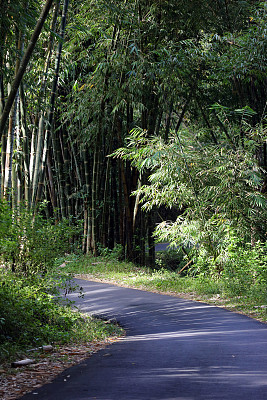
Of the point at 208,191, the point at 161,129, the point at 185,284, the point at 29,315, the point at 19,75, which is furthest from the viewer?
the point at 161,129

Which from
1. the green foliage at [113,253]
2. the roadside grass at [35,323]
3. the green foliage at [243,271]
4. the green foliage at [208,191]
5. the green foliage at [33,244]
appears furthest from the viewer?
the green foliage at [113,253]

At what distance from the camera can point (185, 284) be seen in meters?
10.1

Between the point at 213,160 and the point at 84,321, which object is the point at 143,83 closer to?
the point at 213,160

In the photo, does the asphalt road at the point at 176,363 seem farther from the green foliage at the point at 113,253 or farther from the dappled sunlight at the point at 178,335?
the green foliage at the point at 113,253

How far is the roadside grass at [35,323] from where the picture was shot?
487 cm

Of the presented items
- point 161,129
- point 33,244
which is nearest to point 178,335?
point 33,244

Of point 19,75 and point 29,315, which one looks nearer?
point 19,75

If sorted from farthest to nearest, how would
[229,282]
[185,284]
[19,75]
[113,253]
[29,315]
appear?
1. [113,253]
2. [185,284]
3. [229,282]
4. [29,315]
5. [19,75]

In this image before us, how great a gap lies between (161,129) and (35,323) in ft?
34.0

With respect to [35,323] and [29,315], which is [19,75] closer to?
[29,315]

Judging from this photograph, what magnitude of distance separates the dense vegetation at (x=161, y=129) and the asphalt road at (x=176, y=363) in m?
1.54

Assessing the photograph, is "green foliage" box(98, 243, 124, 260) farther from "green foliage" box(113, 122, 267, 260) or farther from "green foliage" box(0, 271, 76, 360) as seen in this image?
"green foliage" box(0, 271, 76, 360)

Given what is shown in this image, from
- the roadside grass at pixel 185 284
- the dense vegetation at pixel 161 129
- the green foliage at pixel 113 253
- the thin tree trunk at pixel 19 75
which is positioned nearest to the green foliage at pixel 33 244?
the dense vegetation at pixel 161 129

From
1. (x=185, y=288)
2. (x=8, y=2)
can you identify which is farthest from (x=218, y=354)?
(x=185, y=288)
